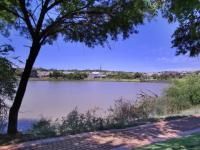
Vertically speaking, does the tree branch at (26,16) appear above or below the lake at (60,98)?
above

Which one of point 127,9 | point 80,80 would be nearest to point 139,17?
point 127,9

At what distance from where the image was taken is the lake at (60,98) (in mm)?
20156

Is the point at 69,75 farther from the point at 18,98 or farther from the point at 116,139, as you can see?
the point at 116,139

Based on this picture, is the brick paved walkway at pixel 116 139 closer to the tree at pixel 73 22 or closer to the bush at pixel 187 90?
the tree at pixel 73 22

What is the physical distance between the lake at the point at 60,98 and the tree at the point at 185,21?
328 cm

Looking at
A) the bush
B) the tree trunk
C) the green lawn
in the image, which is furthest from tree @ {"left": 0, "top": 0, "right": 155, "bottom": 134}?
the bush

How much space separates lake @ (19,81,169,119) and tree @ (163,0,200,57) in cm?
328

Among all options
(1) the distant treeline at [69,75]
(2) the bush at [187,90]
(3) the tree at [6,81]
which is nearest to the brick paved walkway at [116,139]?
(3) the tree at [6,81]

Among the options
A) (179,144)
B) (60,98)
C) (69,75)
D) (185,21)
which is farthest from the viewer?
(69,75)

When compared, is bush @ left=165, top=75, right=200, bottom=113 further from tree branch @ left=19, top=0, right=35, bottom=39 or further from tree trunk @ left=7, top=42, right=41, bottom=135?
tree trunk @ left=7, top=42, right=41, bottom=135

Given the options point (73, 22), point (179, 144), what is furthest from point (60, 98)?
point (179, 144)

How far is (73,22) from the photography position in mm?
15992

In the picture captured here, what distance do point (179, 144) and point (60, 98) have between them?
43.7 ft

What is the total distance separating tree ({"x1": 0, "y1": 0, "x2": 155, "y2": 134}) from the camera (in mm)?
14904
